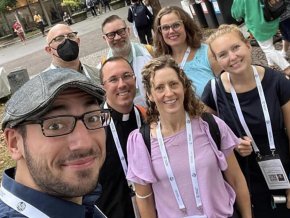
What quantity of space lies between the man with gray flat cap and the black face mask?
2484 millimetres

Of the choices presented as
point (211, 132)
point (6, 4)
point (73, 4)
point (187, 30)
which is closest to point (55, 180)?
point (211, 132)

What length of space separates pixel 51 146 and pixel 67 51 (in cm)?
266

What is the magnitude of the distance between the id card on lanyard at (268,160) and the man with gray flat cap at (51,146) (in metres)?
1.42

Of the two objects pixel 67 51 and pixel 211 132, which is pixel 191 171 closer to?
pixel 211 132

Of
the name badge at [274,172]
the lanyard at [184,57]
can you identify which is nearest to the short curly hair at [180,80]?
the name badge at [274,172]

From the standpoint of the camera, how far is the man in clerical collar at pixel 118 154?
276 centimetres

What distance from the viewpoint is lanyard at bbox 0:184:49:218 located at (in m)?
1.35

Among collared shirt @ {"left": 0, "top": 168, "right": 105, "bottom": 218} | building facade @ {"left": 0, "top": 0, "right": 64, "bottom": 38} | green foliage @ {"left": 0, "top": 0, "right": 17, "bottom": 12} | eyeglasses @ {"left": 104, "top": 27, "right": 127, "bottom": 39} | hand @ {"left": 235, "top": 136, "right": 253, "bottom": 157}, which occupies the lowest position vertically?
hand @ {"left": 235, "top": 136, "right": 253, "bottom": 157}

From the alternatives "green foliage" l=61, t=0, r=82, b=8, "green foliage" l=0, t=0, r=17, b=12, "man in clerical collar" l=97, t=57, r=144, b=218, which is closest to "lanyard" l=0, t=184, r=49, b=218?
"man in clerical collar" l=97, t=57, r=144, b=218

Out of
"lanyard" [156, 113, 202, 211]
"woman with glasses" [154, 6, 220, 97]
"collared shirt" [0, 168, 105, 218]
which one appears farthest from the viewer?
"woman with glasses" [154, 6, 220, 97]

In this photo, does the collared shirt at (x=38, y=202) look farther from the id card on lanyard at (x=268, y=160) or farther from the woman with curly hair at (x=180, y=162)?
the id card on lanyard at (x=268, y=160)

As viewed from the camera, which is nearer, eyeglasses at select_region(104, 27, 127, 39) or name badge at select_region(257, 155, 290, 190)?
name badge at select_region(257, 155, 290, 190)

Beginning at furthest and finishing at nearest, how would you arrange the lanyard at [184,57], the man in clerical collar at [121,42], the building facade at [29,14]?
the building facade at [29,14] < the man in clerical collar at [121,42] < the lanyard at [184,57]

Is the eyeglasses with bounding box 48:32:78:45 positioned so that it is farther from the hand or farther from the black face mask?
the hand
